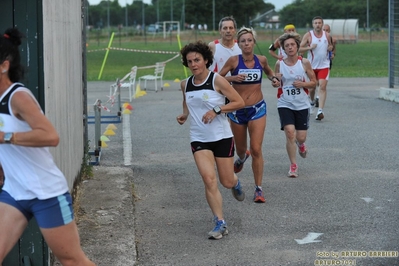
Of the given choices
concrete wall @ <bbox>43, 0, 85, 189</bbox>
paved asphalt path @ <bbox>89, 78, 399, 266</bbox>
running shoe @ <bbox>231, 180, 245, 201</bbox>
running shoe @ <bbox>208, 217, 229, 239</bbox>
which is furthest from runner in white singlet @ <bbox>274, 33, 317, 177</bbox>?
running shoe @ <bbox>208, 217, 229, 239</bbox>

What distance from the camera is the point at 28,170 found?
4.63 m

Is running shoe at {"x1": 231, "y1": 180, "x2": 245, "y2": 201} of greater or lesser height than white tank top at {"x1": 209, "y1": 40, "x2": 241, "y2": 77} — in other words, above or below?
below

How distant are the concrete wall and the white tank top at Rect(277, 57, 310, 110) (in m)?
2.57

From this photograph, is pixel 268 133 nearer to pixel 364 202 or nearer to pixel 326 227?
pixel 364 202

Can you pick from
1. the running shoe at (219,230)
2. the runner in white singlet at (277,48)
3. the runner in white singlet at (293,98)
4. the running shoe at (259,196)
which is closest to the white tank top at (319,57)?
the runner in white singlet at (277,48)

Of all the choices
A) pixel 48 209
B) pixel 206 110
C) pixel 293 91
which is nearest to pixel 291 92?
pixel 293 91

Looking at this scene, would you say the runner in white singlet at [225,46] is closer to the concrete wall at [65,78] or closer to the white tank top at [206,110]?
the concrete wall at [65,78]

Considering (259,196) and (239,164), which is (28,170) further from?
(239,164)

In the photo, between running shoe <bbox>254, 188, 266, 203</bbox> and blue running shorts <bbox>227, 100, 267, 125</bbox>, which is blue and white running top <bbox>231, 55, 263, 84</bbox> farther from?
running shoe <bbox>254, 188, 266, 203</bbox>

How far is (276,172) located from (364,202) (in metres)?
2.06

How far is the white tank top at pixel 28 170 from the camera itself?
4.60 meters

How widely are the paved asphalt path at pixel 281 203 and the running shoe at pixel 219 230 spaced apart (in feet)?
0.20

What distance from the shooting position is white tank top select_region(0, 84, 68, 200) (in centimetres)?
460

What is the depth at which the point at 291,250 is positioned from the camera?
6.76m
